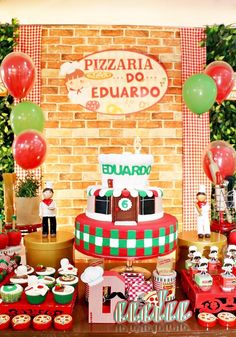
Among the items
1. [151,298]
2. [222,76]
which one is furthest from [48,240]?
[222,76]

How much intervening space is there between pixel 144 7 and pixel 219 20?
3.03ft

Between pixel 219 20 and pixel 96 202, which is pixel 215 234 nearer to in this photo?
pixel 96 202

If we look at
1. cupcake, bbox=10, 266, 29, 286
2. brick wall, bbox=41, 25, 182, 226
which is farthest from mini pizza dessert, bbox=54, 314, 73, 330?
brick wall, bbox=41, 25, 182, 226

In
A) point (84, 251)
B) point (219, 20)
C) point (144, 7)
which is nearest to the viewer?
point (84, 251)

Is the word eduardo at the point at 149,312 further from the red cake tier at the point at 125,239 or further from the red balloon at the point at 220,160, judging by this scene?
the red balloon at the point at 220,160

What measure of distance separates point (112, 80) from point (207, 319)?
9.56ft

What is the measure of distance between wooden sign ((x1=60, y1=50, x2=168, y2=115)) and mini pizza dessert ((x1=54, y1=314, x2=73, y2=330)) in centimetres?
272

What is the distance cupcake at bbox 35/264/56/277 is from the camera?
7.47 ft

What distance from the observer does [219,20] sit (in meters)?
4.29

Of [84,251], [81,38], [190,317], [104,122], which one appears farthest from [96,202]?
[81,38]

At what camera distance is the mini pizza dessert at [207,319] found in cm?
195

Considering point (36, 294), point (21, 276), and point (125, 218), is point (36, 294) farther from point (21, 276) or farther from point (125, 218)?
point (125, 218)

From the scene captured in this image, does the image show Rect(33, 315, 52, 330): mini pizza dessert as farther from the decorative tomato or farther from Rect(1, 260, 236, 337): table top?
the decorative tomato

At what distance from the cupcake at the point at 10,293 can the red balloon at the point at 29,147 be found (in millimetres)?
1118
